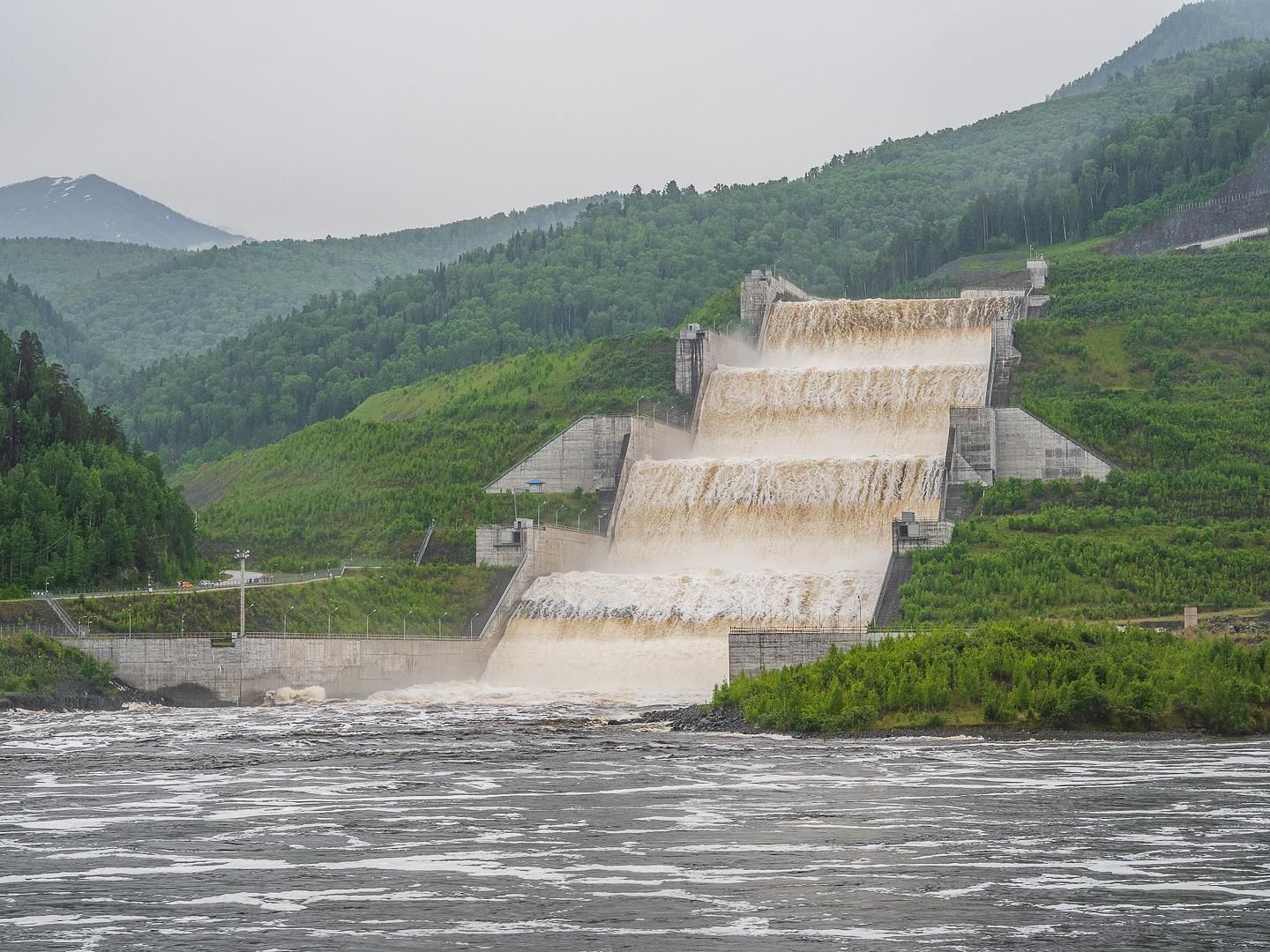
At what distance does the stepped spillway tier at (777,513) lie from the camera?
322 feet

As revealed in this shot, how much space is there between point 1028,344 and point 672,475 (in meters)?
29.1

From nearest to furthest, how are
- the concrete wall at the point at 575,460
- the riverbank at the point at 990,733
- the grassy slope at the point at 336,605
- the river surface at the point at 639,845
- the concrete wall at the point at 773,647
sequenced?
the river surface at the point at 639,845
the riverbank at the point at 990,733
the concrete wall at the point at 773,647
the grassy slope at the point at 336,605
the concrete wall at the point at 575,460

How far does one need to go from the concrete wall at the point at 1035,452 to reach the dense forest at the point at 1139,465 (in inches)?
64.1

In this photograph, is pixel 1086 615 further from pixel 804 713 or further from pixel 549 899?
pixel 549 899

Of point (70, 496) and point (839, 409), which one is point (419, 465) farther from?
point (70, 496)

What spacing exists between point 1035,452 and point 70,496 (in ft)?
171

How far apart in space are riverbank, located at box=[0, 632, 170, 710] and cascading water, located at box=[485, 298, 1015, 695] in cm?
1952

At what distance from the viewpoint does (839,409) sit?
113500 millimetres

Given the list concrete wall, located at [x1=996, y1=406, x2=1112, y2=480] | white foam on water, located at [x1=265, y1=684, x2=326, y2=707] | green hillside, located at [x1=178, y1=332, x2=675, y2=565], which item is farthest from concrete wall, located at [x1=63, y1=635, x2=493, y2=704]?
concrete wall, located at [x1=996, y1=406, x2=1112, y2=480]

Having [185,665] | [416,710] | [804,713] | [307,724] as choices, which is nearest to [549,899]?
[804,713]

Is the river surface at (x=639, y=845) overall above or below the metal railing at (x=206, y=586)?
below

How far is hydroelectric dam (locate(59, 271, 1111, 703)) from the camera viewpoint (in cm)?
8419

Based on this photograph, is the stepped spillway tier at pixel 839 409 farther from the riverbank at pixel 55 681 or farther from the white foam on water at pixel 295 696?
the riverbank at pixel 55 681

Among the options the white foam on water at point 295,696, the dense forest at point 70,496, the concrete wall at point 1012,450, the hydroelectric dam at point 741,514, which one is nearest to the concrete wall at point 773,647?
the hydroelectric dam at point 741,514
